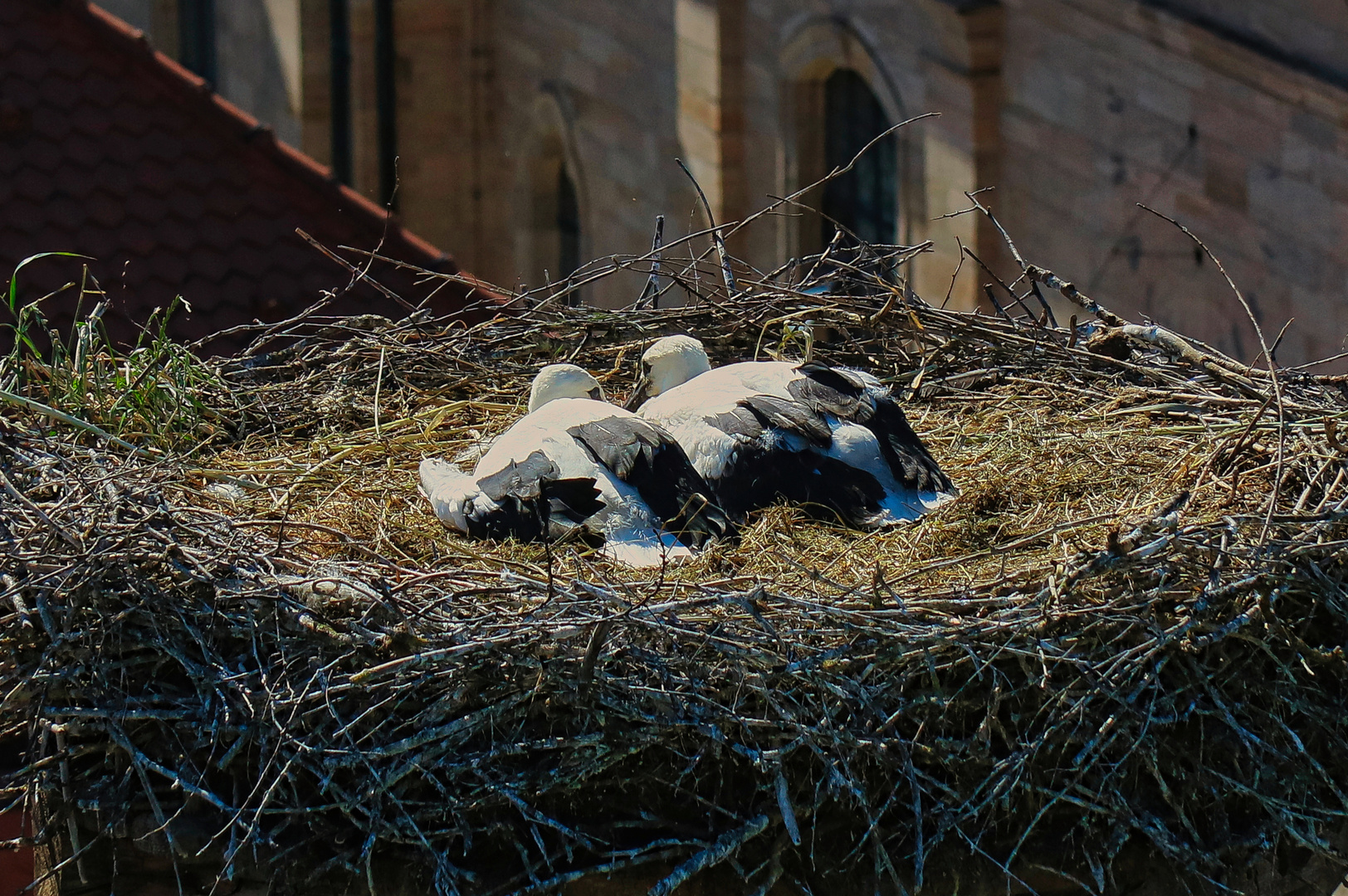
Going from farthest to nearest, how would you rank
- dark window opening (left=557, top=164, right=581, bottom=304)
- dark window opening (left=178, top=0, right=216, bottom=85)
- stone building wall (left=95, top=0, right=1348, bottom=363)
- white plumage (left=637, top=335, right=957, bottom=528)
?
dark window opening (left=178, top=0, right=216, bottom=85) < dark window opening (left=557, top=164, right=581, bottom=304) < stone building wall (left=95, top=0, right=1348, bottom=363) < white plumage (left=637, top=335, right=957, bottom=528)

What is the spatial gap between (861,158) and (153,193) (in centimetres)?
586

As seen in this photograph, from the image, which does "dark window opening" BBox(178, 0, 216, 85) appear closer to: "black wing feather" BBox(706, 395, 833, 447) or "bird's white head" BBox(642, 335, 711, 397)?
"bird's white head" BBox(642, 335, 711, 397)

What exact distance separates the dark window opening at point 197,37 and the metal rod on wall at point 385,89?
1793mm

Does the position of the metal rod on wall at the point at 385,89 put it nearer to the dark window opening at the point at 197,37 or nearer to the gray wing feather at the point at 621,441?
the dark window opening at the point at 197,37

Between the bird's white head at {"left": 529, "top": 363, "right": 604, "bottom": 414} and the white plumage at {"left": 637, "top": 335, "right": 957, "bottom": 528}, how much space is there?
0.17 metres

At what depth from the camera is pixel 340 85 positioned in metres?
16.2

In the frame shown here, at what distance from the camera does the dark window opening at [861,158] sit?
12.6m

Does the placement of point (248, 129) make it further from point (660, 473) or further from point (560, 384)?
point (660, 473)

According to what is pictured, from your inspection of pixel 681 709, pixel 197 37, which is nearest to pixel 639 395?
pixel 681 709

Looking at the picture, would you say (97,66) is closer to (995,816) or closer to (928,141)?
(928,141)

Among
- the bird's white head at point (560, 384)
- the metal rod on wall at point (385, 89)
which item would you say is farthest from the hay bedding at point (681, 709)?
the metal rod on wall at point (385, 89)

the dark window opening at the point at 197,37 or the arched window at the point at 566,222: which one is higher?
the dark window opening at the point at 197,37

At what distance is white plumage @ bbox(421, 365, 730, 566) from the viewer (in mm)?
4355

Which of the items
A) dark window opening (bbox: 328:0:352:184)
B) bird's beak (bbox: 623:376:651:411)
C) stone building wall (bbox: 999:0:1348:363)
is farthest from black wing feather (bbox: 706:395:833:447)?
dark window opening (bbox: 328:0:352:184)
